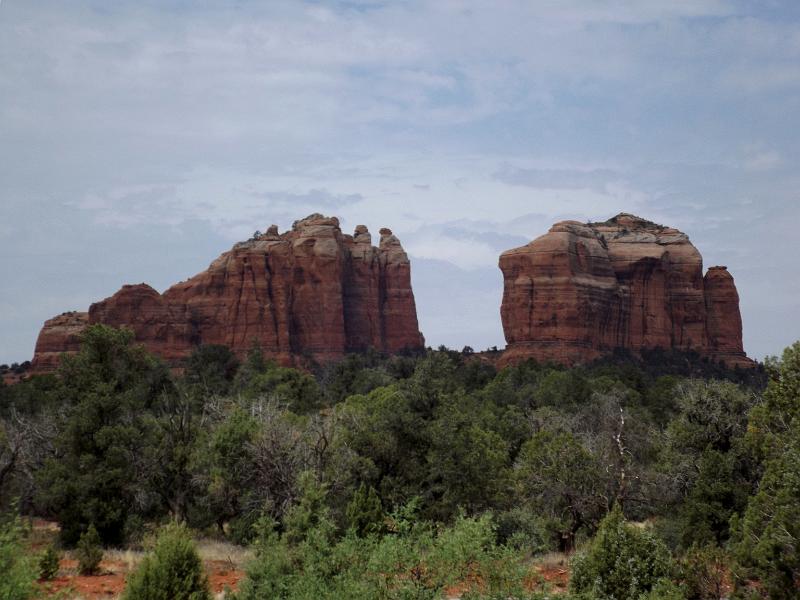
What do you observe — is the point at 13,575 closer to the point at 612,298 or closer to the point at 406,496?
the point at 406,496

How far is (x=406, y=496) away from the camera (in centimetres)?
2941

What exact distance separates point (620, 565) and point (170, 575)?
352 inches

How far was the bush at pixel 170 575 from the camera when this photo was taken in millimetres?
17875

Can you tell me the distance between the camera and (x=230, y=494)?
30.9 meters

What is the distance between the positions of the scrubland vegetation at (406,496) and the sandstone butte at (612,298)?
259 feet

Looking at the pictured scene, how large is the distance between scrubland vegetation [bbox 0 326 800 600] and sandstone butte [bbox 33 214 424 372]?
266ft

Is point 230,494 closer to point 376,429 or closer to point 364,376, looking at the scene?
point 376,429

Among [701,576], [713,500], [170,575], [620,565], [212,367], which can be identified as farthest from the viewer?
[212,367]

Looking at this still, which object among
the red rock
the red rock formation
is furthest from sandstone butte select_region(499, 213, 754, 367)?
the red rock formation

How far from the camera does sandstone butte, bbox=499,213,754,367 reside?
120 metres

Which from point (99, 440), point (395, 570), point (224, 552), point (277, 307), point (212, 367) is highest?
point (277, 307)

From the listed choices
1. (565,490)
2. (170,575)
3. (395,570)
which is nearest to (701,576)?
(565,490)

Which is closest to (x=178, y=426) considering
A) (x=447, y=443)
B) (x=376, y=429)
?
(x=376, y=429)

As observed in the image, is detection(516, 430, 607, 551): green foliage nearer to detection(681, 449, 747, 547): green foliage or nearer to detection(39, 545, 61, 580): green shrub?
detection(681, 449, 747, 547): green foliage
